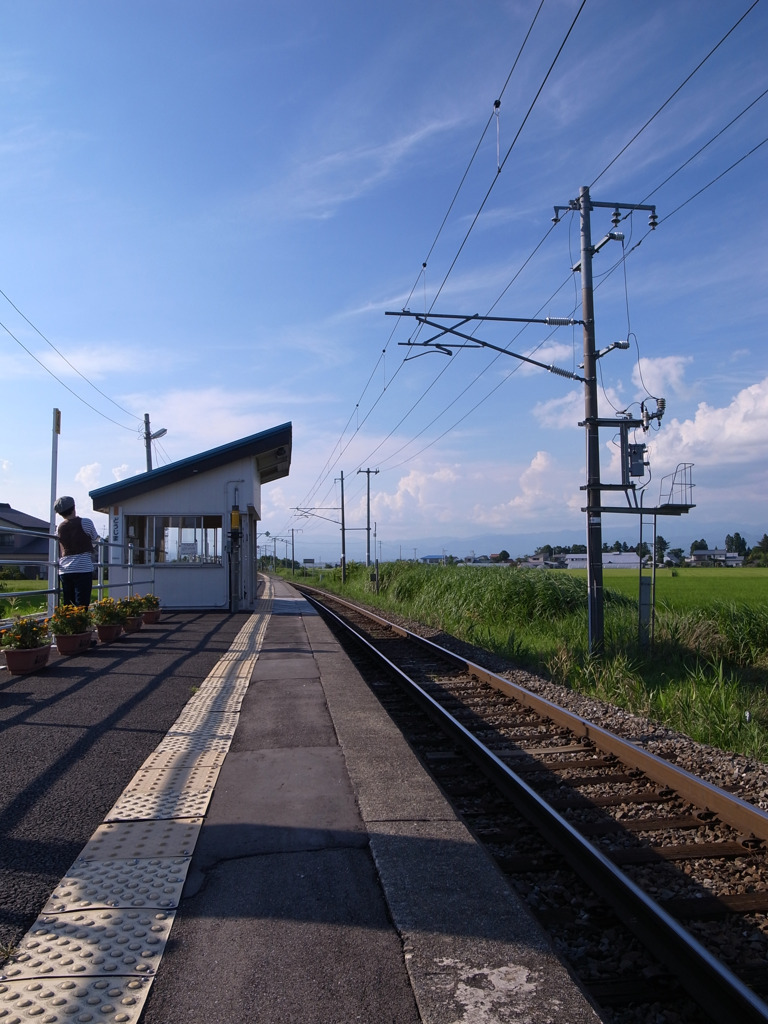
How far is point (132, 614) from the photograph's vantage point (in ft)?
40.1

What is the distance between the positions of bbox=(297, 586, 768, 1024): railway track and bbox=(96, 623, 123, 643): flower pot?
517 centimetres

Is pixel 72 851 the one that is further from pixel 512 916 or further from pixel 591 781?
pixel 591 781

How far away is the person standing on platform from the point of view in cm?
990

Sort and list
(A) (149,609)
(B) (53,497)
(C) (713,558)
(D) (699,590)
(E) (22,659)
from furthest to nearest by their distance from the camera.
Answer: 1. (C) (713,558)
2. (D) (699,590)
3. (A) (149,609)
4. (B) (53,497)
5. (E) (22,659)

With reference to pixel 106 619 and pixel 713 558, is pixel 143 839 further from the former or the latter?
pixel 713 558

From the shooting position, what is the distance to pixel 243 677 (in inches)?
354

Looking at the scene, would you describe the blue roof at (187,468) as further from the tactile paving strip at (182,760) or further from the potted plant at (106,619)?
the tactile paving strip at (182,760)

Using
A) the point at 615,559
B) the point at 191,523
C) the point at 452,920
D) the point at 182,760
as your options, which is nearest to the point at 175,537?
the point at 191,523

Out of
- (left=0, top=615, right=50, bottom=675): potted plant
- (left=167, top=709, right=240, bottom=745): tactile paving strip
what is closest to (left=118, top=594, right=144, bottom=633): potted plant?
(left=0, top=615, right=50, bottom=675): potted plant

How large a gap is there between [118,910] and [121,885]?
9.3 inches

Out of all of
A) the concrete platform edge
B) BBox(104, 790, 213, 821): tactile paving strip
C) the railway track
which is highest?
BBox(104, 790, 213, 821): tactile paving strip

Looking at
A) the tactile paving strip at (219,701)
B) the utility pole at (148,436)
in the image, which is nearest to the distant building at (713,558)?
the utility pole at (148,436)

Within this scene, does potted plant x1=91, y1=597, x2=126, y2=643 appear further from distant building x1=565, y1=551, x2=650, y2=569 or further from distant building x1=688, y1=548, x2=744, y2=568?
distant building x1=688, y1=548, x2=744, y2=568

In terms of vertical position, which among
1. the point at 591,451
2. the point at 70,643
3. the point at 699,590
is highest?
the point at 591,451
